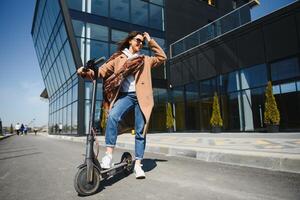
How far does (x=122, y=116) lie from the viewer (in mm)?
3047

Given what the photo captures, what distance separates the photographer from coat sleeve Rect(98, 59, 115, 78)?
3.03m

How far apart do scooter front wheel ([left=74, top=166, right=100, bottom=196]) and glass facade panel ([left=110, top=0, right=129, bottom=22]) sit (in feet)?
61.7

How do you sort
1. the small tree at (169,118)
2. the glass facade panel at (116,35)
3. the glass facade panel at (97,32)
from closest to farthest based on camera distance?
the glass facade panel at (97,32)
the small tree at (169,118)
the glass facade panel at (116,35)

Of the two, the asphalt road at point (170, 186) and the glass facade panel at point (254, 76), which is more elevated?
the glass facade panel at point (254, 76)

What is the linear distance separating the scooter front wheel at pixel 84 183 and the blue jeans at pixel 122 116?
61 centimetres

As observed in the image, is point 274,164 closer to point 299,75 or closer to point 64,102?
point 299,75

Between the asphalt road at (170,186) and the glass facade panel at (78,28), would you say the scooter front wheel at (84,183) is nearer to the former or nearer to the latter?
the asphalt road at (170,186)

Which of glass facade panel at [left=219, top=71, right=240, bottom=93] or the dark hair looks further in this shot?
glass facade panel at [left=219, top=71, right=240, bottom=93]

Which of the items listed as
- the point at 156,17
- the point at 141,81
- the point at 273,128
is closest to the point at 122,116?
the point at 141,81

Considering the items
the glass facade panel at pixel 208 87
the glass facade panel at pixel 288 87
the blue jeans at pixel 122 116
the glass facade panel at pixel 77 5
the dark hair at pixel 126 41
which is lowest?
the blue jeans at pixel 122 116

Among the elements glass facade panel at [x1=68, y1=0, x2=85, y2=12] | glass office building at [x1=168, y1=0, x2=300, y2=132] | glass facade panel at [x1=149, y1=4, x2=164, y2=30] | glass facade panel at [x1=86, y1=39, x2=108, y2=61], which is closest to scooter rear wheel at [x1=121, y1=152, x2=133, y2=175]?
glass office building at [x1=168, y1=0, x2=300, y2=132]

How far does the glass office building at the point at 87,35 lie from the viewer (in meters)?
17.5

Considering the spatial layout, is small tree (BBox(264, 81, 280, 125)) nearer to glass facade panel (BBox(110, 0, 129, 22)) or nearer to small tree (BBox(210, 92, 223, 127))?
small tree (BBox(210, 92, 223, 127))

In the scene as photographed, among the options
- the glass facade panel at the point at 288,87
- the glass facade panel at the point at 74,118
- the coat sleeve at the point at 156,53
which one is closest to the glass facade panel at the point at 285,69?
the glass facade panel at the point at 288,87
